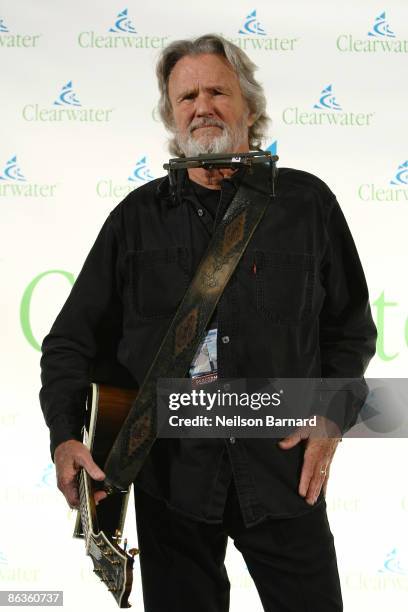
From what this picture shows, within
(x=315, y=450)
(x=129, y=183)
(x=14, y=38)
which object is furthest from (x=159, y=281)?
(x=14, y=38)

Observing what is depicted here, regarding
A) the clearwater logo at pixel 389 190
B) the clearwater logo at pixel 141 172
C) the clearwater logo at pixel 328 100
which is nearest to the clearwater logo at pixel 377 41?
the clearwater logo at pixel 328 100

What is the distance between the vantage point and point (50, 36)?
2908 millimetres

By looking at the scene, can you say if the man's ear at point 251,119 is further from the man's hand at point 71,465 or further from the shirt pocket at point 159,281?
the man's hand at point 71,465

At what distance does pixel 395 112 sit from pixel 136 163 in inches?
35.6

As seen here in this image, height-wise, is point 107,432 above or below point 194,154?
below

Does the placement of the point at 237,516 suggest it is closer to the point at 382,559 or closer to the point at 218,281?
the point at 218,281

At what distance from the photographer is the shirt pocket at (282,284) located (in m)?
1.68

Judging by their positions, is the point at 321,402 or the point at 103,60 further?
the point at 103,60

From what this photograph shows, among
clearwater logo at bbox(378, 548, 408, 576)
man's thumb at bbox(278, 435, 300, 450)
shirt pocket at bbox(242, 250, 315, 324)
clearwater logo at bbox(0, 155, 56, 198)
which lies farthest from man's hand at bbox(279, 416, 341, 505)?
clearwater logo at bbox(0, 155, 56, 198)

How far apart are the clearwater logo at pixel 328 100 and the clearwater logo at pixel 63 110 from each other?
791mm

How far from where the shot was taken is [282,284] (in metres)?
1.69

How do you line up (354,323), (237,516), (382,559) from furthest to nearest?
(382,559) → (354,323) → (237,516)

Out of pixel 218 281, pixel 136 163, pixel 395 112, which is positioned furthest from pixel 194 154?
pixel 395 112

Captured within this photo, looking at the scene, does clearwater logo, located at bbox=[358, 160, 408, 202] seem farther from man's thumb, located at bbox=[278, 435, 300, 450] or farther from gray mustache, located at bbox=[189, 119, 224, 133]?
man's thumb, located at bbox=[278, 435, 300, 450]
